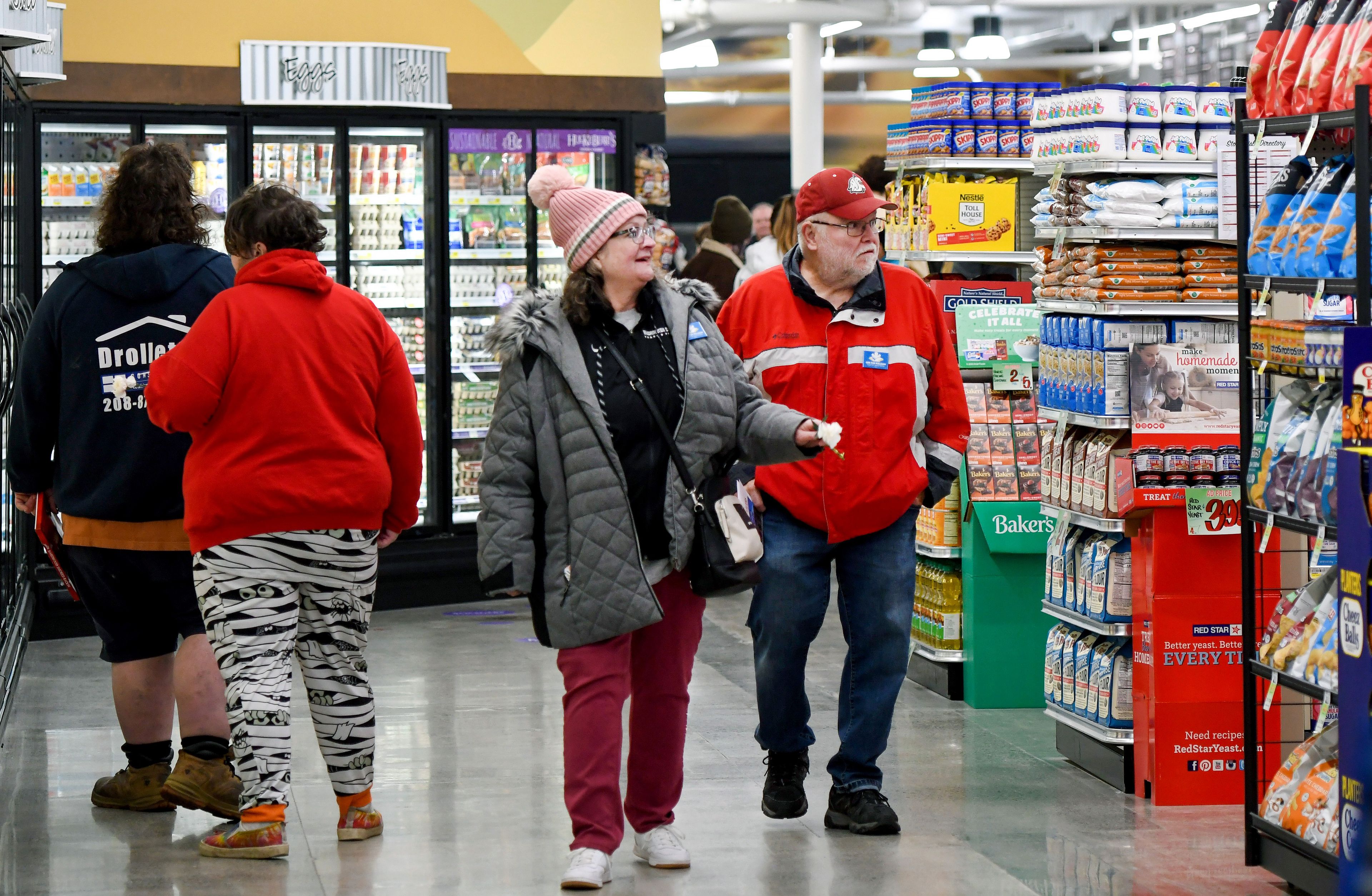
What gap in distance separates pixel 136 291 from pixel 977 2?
47.7 feet

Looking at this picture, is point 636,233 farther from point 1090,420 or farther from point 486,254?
point 486,254

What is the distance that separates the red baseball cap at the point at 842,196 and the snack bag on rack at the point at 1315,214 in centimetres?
110

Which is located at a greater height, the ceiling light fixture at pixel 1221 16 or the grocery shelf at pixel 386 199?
the ceiling light fixture at pixel 1221 16

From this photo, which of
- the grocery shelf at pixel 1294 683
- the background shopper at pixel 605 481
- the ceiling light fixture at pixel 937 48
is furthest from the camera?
the ceiling light fixture at pixel 937 48

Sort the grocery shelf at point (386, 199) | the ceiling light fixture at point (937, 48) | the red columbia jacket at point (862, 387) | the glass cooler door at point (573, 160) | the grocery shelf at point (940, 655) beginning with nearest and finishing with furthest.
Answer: the red columbia jacket at point (862, 387) → the grocery shelf at point (940, 655) → the grocery shelf at point (386, 199) → the glass cooler door at point (573, 160) → the ceiling light fixture at point (937, 48)

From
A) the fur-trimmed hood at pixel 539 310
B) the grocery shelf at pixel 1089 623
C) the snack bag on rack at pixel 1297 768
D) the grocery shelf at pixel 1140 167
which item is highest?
the grocery shelf at pixel 1140 167

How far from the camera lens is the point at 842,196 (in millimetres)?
4418

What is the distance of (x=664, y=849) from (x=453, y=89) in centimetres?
521

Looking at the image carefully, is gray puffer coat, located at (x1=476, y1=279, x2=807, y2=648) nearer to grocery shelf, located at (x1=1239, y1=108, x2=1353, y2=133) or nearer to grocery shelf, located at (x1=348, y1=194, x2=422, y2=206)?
grocery shelf, located at (x1=1239, y1=108, x2=1353, y2=133)

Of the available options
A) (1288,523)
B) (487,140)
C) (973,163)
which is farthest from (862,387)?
(487,140)

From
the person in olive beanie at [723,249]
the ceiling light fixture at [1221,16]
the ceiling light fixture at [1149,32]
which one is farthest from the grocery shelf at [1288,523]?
the ceiling light fixture at [1149,32]

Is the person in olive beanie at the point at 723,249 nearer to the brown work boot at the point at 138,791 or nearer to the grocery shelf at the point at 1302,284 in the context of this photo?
the brown work boot at the point at 138,791

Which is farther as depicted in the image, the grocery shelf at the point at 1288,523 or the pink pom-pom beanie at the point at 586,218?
the pink pom-pom beanie at the point at 586,218

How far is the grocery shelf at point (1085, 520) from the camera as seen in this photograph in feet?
16.3
